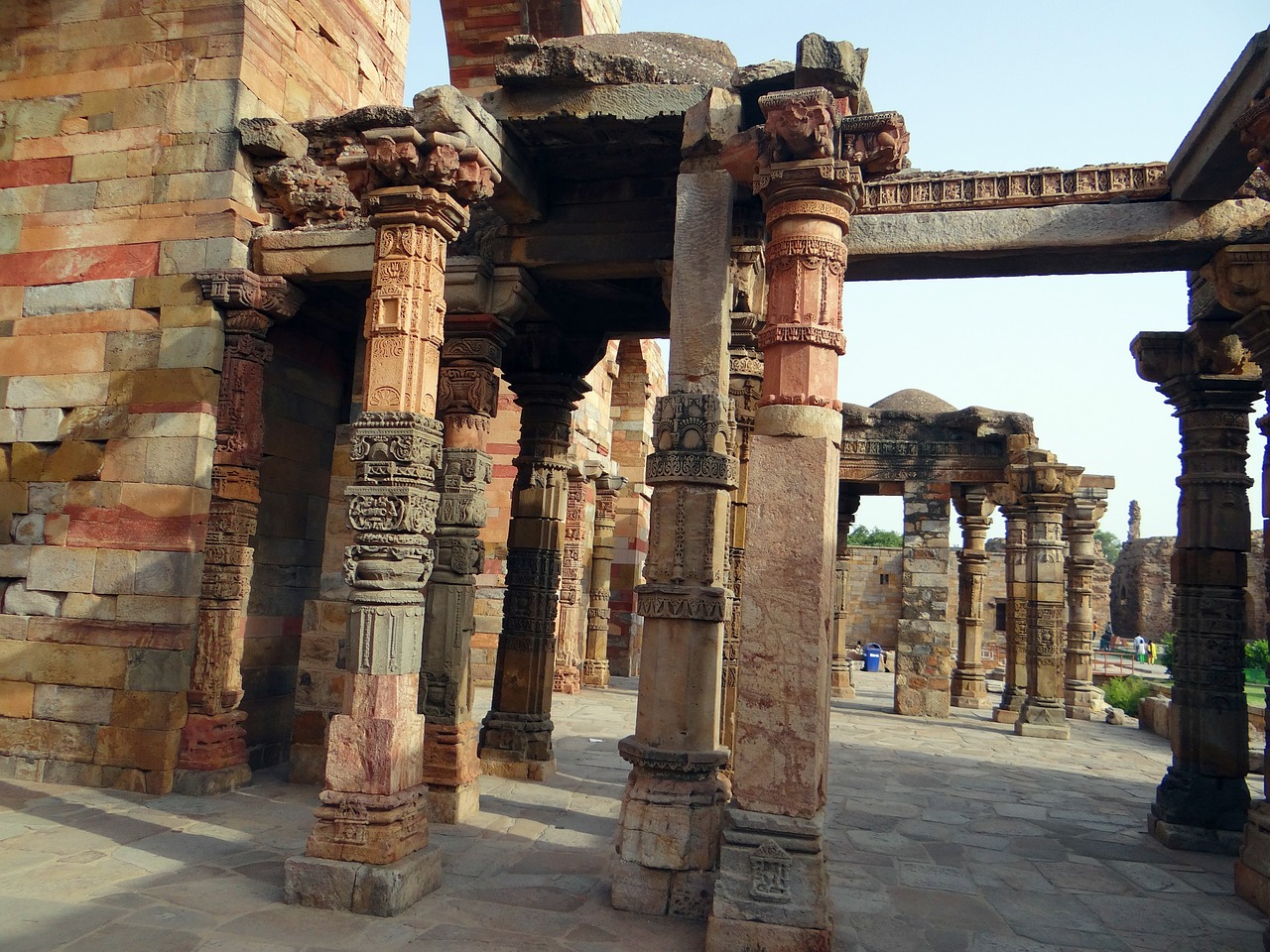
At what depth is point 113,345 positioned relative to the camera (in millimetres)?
7844

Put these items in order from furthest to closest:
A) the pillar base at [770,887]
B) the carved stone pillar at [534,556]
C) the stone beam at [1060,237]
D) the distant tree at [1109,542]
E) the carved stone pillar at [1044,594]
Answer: the distant tree at [1109,542]
the carved stone pillar at [1044,594]
the carved stone pillar at [534,556]
the stone beam at [1060,237]
the pillar base at [770,887]

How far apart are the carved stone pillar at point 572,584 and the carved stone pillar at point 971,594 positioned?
683 centimetres

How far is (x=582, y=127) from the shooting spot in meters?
5.96

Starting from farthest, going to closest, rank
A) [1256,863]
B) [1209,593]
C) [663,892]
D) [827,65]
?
[1209,593]
[1256,863]
[827,65]
[663,892]

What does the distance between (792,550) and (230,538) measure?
515 centimetres

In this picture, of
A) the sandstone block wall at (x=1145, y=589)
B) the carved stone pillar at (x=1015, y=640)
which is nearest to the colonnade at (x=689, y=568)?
the carved stone pillar at (x=1015, y=640)

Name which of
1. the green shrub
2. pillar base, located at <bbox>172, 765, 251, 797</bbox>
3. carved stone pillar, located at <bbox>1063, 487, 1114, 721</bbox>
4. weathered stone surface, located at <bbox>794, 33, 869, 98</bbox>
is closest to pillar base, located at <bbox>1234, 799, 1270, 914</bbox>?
weathered stone surface, located at <bbox>794, 33, 869, 98</bbox>

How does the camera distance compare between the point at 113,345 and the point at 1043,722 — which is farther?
the point at 1043,722

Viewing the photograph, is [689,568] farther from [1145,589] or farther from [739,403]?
[1145,589]

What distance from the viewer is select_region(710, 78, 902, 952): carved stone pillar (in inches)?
169

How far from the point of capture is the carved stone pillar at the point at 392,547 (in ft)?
15.6

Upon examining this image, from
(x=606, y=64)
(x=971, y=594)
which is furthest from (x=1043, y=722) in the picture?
(x=606, y=64)

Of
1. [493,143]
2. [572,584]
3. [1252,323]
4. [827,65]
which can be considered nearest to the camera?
[827,65]

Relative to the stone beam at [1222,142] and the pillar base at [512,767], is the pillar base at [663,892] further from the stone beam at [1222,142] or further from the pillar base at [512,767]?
the stone beam at [1222,142]
